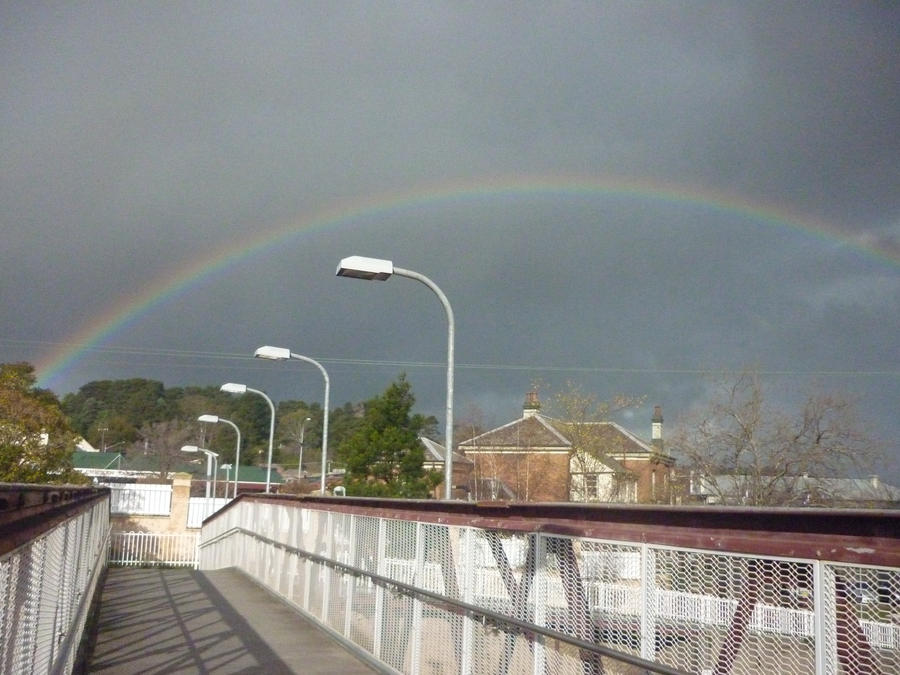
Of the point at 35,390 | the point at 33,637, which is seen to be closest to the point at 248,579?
the point at 33,637

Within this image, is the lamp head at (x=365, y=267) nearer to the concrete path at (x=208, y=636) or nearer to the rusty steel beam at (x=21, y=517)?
the concrete path at (x=208, y=636)

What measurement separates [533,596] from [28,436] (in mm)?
30753

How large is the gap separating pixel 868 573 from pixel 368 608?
746 centimetres

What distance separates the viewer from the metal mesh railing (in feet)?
12.5

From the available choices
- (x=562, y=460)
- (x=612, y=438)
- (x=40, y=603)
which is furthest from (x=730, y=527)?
(x=562, y=460)

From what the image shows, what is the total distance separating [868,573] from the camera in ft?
12.2

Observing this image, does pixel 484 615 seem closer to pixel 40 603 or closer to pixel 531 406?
pixel 40 603

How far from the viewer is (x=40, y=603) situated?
518cm

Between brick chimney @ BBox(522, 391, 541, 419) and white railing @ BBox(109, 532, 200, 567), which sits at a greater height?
brick chimney @ BBox(522, 391, 541, 419)

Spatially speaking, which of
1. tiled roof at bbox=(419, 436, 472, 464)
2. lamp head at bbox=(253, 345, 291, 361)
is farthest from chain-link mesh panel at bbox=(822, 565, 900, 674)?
tiled roof at bbox=(419, 436, 472, 464)

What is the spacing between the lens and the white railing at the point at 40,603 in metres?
3.88

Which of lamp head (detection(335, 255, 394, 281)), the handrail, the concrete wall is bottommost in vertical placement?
the concrete wall

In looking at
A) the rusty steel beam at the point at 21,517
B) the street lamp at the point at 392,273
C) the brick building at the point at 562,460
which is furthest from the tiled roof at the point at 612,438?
the rusty steel beam at the point at 21,517

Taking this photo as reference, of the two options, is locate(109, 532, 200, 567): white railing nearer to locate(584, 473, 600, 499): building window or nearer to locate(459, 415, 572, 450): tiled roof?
locate(584, 473, 600, 499): building window
